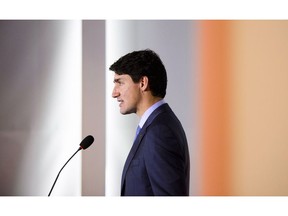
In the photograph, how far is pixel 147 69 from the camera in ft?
8.29

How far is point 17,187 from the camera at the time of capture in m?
3.12

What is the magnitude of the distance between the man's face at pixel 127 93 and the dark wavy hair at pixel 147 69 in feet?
0.11

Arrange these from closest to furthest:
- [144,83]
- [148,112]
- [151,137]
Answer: [151,137], [148,112], [144,83]

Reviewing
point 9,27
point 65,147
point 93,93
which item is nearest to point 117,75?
point 93,93

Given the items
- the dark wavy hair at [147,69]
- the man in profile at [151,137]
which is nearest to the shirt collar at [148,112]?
the man in profile at [151,137]

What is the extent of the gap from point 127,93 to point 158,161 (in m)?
0.64

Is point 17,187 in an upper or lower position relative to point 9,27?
lower

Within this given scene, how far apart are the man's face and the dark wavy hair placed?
0.03 meters

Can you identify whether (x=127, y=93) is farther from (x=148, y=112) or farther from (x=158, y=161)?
(x=158, y=161)

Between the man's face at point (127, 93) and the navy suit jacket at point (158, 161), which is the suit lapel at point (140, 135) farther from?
the man's face at point (127, 93)

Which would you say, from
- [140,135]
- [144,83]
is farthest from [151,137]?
[144,83]
